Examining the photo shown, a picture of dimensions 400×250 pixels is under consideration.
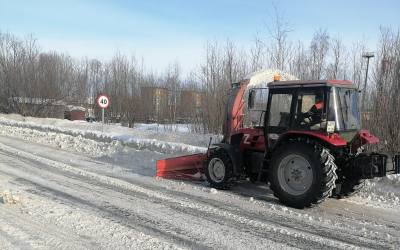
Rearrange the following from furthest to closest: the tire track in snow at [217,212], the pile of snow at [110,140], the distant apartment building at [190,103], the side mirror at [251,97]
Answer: the distant apartment building at [190,103] < the pile of snow at [110,140] < the side mirror at [251,97] < the tire track in snow at [217,212]

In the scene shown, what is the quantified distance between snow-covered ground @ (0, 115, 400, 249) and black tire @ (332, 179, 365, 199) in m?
0.13

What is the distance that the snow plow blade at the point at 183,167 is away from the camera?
10.3m

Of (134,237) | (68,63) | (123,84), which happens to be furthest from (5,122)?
(134,237)

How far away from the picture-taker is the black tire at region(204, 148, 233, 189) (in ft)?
30.0

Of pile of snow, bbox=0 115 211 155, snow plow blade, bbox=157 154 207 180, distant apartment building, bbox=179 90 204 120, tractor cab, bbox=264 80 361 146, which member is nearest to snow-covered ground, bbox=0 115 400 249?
snow plow blade, bbox=157 154 207 180

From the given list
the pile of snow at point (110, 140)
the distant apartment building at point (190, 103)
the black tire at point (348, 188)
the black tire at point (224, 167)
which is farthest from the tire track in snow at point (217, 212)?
the distant apartment building at point (190, 103)

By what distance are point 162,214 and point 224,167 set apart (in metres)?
2.28

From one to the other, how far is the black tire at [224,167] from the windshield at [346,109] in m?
2.28

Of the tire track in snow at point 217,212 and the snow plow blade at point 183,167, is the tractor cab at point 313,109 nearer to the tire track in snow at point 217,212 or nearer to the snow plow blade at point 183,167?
the tire track in snow at point 217,212

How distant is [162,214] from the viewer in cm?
726

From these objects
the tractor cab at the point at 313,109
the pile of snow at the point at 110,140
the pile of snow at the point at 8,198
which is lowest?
the pile of snow at the point at 8,198

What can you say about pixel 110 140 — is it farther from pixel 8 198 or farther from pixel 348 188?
pixel 348 188

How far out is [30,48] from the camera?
41844 millimetres

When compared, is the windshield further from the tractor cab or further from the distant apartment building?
the distant apartment building
